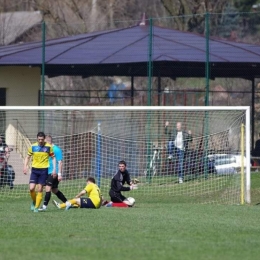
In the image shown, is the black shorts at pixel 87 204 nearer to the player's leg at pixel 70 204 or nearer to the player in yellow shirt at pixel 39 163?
the player's leg at pixel 70 204

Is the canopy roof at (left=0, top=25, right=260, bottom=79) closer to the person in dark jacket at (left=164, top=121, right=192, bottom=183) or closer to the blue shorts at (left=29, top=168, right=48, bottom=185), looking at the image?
the person in dark jacket at (left=164, top=121, right=192, bottom=183)

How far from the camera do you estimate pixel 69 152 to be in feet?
80.9

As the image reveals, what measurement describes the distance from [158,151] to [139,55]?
3777 millimetres

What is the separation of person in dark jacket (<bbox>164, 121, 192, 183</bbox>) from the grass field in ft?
9.64

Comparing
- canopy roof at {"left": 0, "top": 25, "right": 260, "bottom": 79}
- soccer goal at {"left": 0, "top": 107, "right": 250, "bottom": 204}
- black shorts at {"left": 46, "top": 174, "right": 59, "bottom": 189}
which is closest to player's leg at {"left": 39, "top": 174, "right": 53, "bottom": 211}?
black shorts at {"left": 46, "top": 174, "right": 59, "bottom": 189}

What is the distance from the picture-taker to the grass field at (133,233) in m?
11.7

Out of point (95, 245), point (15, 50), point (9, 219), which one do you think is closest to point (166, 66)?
point (15, 50)

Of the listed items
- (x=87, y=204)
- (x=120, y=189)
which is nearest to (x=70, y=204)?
(x=87, y=204)

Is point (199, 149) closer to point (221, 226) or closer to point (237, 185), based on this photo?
point (237, 185)

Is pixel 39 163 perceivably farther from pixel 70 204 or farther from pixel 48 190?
pixel 70 204

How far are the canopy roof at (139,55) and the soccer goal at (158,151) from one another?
1636 mm

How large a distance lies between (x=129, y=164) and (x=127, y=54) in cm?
406

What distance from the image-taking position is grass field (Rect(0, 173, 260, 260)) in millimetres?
11734

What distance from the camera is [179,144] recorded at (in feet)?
77.7
